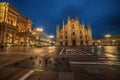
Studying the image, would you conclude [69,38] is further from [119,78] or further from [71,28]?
[119,78]

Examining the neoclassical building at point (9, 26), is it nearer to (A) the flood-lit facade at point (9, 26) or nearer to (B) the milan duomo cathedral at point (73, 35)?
(A) the flood-lit facade at point (9, 26)

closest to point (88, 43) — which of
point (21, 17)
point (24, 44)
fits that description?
point (24, 44)

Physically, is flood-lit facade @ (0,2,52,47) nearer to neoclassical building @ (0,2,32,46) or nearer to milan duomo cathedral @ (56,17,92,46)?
neoclassical building @ (0,2,32,46)

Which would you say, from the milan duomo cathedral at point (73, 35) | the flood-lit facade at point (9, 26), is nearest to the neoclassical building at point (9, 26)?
the flood-lit facade at point (9, 26)

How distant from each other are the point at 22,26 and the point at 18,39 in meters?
10.0

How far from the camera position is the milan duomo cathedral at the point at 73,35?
58.2 meters

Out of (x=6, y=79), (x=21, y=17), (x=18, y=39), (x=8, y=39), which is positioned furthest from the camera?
(x=21, y=17)

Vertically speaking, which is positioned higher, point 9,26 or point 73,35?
point 9,26

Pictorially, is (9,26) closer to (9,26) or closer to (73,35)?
(9,26)

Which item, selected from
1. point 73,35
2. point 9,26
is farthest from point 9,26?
point 73,35

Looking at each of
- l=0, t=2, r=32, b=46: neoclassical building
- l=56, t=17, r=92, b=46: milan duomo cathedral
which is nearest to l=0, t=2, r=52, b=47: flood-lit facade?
l=0, t=2, r=32, b=46: neoclassical building

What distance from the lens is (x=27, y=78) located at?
102 inches

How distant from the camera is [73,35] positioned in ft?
197

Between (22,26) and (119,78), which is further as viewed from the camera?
(22,26)
